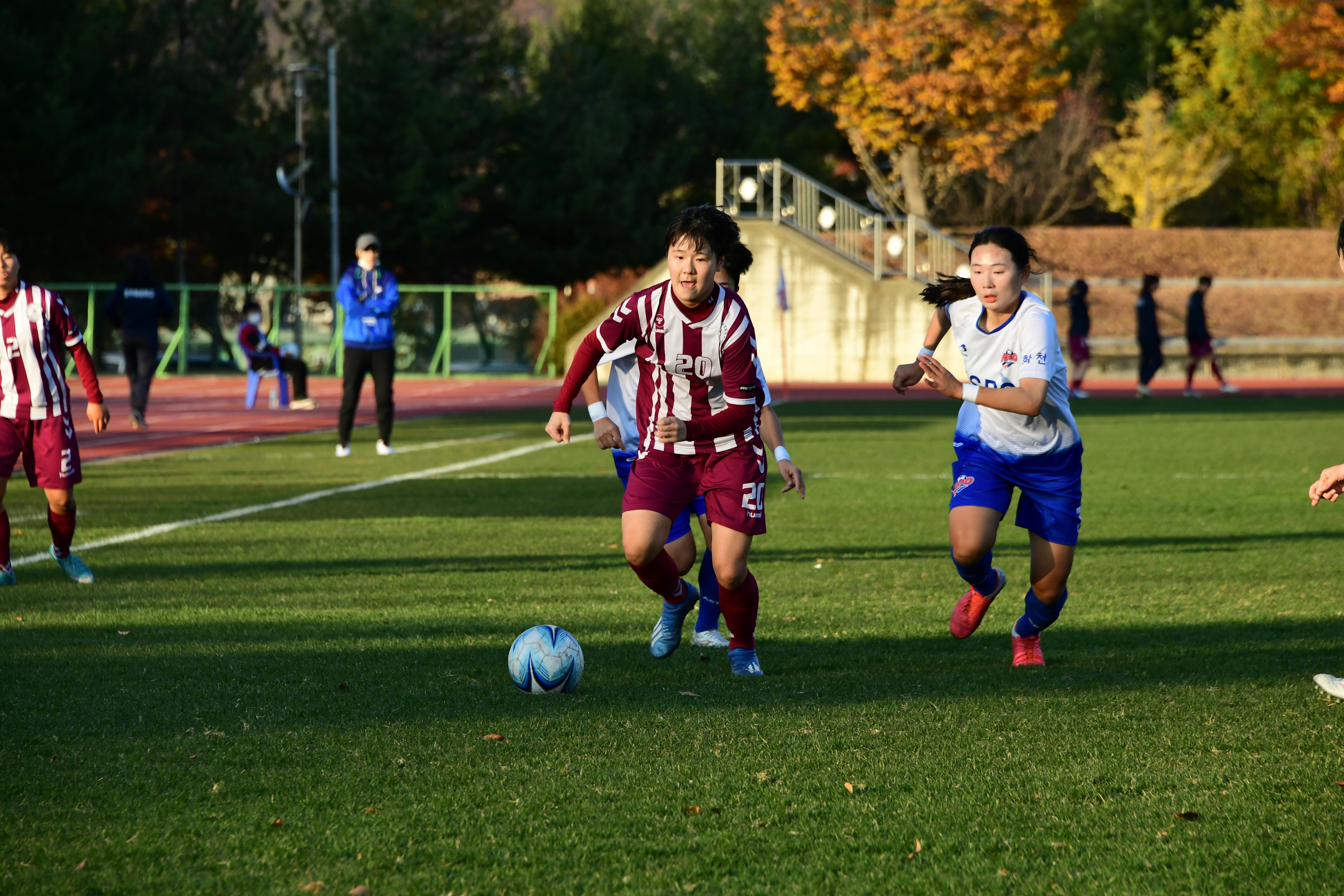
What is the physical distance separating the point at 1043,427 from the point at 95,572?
5.17 metres

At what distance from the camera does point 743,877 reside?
3467mm

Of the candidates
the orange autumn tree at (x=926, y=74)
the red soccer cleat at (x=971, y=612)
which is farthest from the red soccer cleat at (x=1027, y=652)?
the orange autumn tree at (x=926, y=74)

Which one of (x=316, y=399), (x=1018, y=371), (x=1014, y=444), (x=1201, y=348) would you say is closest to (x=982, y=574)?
(x=1014, y=444)

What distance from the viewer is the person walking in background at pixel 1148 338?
26.4 m

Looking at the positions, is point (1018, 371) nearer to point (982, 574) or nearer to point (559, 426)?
point (982, 574)

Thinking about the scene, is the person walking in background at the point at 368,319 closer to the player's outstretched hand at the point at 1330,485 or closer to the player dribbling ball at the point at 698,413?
the player dribbling ball at the point at 698,413

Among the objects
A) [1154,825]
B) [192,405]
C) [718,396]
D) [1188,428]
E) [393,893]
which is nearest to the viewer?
[393,893]

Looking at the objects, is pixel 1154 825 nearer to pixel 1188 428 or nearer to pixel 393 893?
pixel 393 893

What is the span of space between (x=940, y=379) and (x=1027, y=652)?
1.34 metres

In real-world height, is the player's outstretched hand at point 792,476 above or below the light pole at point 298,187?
below

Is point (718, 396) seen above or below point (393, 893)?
above

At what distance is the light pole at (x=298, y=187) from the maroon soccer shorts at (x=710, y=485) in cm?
2808

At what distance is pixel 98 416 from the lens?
7758 mm

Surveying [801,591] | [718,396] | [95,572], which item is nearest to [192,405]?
[95,572]
